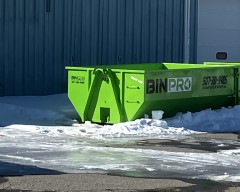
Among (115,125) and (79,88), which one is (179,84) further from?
(79,88)

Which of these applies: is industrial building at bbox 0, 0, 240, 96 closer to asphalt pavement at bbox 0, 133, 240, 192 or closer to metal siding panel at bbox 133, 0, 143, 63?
metal siding panel at bbox 133, 0, 143, 63

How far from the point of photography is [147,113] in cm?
1521

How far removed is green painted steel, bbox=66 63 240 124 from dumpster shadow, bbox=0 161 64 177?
4751 millimetres

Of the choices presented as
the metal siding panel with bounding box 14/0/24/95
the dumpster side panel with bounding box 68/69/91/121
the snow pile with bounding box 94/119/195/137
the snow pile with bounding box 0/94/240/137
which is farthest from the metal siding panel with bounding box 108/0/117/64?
the snow pile with bounding box 94/119/195/137

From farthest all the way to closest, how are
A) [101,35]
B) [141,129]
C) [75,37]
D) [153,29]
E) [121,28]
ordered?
[153,29] < [121,28] < [101,35] < [75,37] < [141,129]

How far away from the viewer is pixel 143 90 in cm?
1497

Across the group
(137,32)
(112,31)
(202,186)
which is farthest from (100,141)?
(137,32)

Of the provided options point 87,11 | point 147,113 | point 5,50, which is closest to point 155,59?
point 87,11

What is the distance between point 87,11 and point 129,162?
9412 millimetres

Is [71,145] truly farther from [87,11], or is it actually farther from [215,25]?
[215,25]

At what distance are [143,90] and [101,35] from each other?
569 centimetres

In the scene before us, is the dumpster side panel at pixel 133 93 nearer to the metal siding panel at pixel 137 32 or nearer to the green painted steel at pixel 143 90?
the green painted steel at pixel 143 90

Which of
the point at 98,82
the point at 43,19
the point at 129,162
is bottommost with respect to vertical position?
the point at 129,162

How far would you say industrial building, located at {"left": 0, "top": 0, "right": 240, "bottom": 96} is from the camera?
18578 mm
